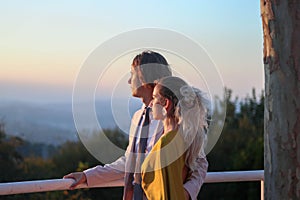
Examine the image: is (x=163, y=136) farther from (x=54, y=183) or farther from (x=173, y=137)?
(x=54, y=183)

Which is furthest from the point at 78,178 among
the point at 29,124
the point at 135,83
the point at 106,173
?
the point at 29,124

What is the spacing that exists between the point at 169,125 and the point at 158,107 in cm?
8

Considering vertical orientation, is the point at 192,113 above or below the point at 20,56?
below

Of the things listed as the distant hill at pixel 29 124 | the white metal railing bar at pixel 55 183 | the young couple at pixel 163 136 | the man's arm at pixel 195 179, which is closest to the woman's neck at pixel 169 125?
the young couple at pixel 163 136

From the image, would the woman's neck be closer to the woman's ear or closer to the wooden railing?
the woman's ear

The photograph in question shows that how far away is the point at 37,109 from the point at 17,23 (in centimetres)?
242

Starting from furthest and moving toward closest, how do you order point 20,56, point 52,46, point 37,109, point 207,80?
point 20,56, point 52,46, point 37,109, point 207,80

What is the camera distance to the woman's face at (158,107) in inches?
85.0

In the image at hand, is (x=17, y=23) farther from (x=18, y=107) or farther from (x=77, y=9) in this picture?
(x=77, y=9)

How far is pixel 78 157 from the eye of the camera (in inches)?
298

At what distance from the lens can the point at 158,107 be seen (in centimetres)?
217

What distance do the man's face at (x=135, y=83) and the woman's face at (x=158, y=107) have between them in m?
0.17

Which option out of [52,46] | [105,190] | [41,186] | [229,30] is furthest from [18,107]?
[41,186]

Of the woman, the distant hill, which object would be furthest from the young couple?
the distant hill
